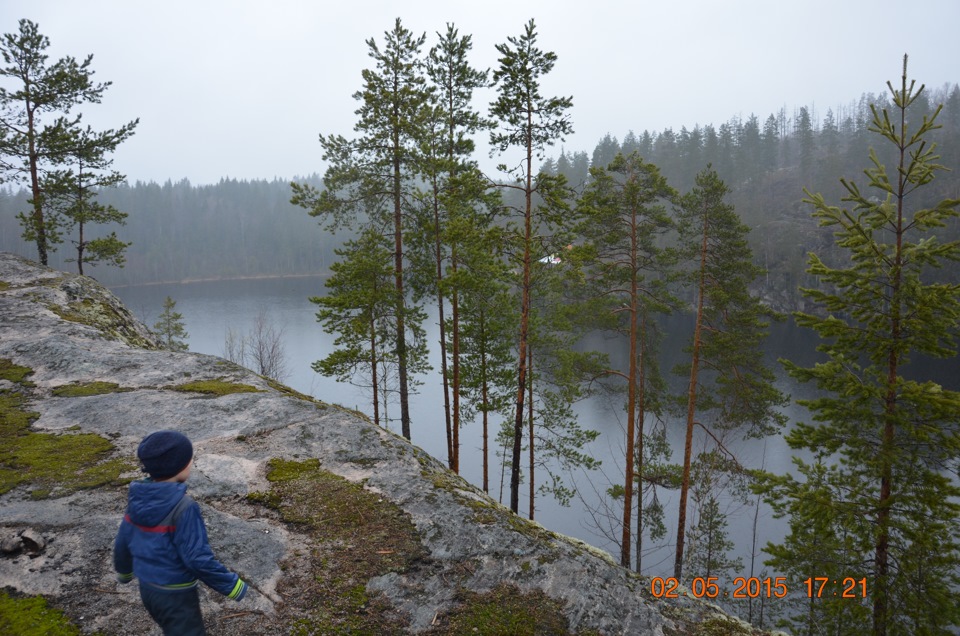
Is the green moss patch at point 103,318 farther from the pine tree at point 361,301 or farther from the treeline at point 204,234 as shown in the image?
the treeline at point 204,234

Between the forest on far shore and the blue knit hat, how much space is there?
33.9 ft

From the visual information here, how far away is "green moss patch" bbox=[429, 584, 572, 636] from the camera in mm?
3982

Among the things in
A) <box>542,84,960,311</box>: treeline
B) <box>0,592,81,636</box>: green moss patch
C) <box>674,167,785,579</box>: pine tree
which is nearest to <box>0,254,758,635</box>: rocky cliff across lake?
<box>0,592,81,636</box>: green moss patch

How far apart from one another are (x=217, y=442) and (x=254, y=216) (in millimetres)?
166150

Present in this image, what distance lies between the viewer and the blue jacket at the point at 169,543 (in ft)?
10.2

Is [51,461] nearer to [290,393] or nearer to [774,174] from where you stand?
[290,393]

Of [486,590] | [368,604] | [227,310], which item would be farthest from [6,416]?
[227,310]

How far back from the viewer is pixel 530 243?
38.0ft

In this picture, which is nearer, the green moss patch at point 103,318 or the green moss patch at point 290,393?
the green moss patch at point 290,393

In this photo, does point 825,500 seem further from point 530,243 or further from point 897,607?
point 530,243

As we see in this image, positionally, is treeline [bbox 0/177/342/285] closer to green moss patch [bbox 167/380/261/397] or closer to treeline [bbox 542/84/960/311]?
treeline [bbox 542/84/960/311]

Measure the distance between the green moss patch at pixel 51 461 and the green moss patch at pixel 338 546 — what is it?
1.77 metres
